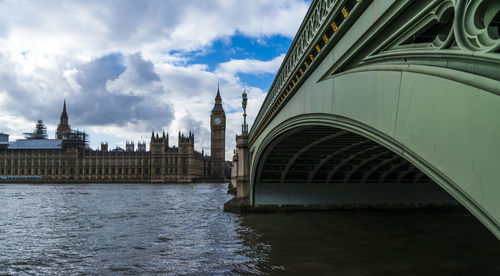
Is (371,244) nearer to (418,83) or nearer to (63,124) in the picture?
(418,83)

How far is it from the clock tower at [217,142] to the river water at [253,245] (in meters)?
116

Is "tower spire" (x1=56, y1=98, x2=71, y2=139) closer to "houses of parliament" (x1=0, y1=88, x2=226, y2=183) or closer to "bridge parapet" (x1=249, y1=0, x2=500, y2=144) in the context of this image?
"houses of parliament" (x1=0, y1=88, x2=226, y2=183)

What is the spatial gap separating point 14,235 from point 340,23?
17.6 meters

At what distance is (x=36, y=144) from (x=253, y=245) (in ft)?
450

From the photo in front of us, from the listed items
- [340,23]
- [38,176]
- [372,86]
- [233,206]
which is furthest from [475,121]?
[38,176]

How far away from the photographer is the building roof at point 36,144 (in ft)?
424

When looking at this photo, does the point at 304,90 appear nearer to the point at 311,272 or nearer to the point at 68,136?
the point at 311,272

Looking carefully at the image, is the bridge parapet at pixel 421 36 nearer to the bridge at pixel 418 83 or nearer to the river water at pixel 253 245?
the bridge at pixel 418 83

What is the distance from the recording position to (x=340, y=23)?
21.4 ft

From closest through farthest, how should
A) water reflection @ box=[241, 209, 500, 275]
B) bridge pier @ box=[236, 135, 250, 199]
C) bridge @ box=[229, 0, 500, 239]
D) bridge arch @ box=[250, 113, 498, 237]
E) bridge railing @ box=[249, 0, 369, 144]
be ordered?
bridge @ box=[229, 0, 500, 239]
bridge railing @ box=[249, 0, 369, 144]
water reflection @ box=[241, 209, 500, 275]
bridge arch @ box=[250, 113, 498, 237]
bridge pier @ box=[236, 135, 250, 199]

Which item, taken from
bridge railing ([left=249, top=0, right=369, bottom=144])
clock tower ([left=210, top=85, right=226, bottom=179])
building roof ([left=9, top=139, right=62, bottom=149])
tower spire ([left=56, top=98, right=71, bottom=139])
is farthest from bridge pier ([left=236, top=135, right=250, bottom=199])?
tower spire ([left=56, top=98, right=71, bottom=139])

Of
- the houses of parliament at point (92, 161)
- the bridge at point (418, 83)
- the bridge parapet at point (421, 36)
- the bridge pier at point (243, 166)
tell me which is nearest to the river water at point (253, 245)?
the bridge pier at point (243, 166)

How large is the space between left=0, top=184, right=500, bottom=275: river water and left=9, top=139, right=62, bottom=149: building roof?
120m

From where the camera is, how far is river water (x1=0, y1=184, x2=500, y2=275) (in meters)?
11.2
